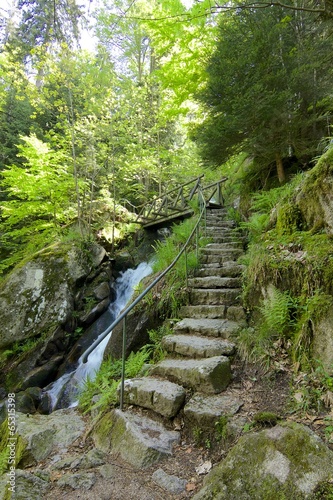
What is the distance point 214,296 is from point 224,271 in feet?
2.48

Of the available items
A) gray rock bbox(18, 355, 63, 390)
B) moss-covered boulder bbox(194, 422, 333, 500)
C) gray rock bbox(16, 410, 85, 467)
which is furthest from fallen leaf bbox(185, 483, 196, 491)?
gray rock bbox(18, 355, 63, 390)

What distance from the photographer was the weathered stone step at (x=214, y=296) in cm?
466

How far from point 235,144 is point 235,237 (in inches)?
83.9

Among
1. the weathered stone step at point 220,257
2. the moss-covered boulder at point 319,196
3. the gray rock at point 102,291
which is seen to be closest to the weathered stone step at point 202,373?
the moss-covered boulder at point 319,196

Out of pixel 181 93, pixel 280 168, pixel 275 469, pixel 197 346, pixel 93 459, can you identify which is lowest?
pixel 93 459

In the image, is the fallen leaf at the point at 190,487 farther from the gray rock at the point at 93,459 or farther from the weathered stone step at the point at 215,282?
the weathered stone step at the point at 215,282

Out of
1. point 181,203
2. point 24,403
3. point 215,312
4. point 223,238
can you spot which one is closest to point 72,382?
point 24,403

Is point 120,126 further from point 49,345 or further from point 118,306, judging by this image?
point 49,345

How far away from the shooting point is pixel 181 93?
8.26 m

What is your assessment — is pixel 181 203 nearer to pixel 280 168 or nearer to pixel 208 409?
pixel 280 168

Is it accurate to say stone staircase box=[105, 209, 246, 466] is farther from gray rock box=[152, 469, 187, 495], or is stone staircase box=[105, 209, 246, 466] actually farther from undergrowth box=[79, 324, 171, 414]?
undergrowth box=[79, 324, 171, 414]

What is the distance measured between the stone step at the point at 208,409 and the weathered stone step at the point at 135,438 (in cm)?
24

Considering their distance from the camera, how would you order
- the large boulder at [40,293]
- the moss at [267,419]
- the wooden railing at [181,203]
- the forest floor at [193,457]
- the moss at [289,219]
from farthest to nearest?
the wooden railing at [181,203] → the large boulder at [40,293] → the moss at [289,219] → the moss at [267,419] → the forest floor at [193,457]

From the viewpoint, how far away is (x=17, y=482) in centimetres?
221
